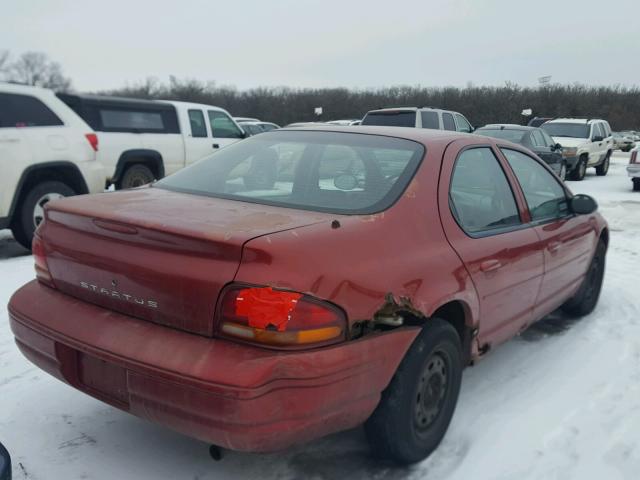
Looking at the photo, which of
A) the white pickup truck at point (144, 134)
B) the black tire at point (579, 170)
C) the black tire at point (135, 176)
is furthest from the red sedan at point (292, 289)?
the black tire at point (579, 170)

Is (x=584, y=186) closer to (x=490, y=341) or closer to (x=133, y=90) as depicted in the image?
(x=490, y=341)

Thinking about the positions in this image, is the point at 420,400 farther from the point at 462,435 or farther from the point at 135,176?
the point at 135,176

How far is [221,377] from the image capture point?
6.96 feet

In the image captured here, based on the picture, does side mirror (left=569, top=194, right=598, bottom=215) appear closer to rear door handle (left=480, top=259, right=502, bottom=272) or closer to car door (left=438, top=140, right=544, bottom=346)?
car door (left=438, top=140, right=544, bottom=346)

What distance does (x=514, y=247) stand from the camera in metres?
3.42

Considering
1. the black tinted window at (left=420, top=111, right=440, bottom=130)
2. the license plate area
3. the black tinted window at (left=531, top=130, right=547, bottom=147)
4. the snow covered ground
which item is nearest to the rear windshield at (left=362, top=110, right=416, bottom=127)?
the black tinted window at (left=420, top=111, right=440, bottom=130)

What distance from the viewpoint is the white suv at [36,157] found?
647cm

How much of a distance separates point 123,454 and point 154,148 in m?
8.27

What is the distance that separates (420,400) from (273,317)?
1.00 metres

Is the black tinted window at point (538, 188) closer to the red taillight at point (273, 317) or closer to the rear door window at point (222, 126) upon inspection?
the red taillight at point (273, 317)

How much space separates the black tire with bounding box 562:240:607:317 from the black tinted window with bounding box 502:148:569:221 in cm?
89

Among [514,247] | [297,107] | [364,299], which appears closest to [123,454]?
[364,299]

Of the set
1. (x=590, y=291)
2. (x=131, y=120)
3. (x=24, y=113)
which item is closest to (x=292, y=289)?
(x=590, y=291)

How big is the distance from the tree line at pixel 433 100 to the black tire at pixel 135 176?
37703mm
